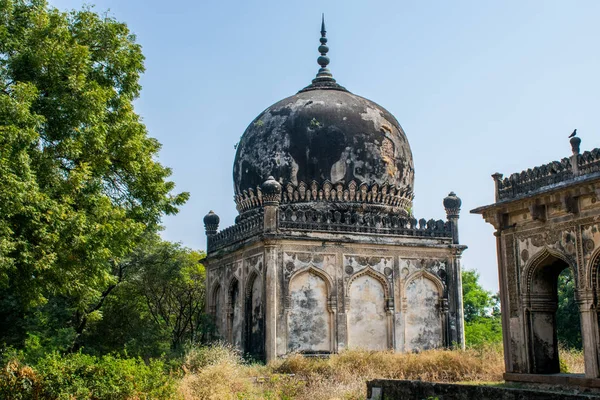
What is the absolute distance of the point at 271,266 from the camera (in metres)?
17.6

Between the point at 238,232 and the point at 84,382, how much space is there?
9.40 meters

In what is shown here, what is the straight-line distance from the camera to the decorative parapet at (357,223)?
18.1 metres

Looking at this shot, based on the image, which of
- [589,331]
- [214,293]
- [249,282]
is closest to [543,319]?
[589,331]

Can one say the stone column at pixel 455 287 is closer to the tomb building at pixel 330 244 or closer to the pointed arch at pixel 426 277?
the tomb building at pixel 330 244

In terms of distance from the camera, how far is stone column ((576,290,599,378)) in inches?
433

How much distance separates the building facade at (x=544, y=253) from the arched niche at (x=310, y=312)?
224 inches

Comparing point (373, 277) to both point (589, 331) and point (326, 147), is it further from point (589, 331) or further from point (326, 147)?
point (589, 331)

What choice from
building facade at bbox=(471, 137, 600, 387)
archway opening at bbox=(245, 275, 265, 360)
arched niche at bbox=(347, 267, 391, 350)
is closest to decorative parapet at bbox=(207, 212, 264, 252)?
archway opening at bbox=(245, 275, 265, 360)

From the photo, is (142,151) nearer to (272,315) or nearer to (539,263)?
(272,315)

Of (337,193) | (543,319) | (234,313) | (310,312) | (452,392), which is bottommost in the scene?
(452,392)

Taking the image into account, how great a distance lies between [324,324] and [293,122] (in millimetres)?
5619

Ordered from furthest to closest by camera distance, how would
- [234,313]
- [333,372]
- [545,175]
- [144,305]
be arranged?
[144,305] → [234,313] → [333,372] → [545,175]

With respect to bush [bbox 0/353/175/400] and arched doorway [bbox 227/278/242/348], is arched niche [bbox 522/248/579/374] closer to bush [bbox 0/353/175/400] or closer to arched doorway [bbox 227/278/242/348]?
bush [bbox 0/353/175/400]

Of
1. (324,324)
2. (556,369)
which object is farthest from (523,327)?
(324,324)
